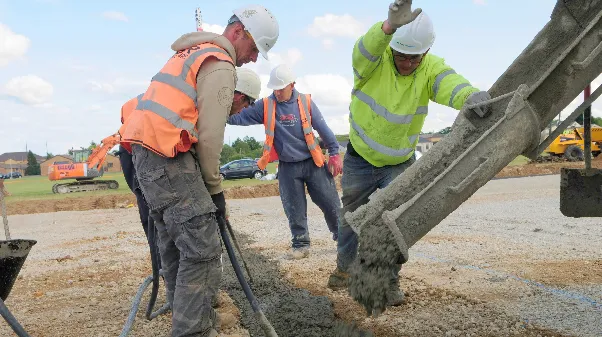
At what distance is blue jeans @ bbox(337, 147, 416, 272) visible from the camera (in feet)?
16.0

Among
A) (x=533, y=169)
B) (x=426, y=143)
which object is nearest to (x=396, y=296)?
(x=533, y=169)

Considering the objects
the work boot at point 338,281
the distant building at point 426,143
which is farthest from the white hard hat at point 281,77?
the work boot at point 338,281

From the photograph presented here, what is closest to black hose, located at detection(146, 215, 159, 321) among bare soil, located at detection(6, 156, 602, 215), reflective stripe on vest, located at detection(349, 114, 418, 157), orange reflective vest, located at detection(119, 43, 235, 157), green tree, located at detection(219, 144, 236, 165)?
orange reflective vest, located at detection(119, 43, 235, 157)

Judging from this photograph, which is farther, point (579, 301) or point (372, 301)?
point (579, 301)

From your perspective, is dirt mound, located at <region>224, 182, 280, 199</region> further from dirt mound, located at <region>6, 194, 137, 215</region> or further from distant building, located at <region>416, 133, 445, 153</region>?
distant building, located at <region>416, 133, 445, 153</region>

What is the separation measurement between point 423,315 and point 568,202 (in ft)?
4.07

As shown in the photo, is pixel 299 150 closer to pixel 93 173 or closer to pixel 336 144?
pixel 336 144

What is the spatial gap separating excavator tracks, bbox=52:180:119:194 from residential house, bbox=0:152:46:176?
247ft

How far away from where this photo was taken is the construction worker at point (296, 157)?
6.64 metres

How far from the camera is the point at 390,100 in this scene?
181 inches

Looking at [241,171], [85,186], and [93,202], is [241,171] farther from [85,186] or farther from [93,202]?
[93,202]

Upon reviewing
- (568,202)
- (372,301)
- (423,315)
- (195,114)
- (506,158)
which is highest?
(195,114)

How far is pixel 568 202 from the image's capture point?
3.78 m

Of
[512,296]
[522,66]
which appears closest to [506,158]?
[522,66]
